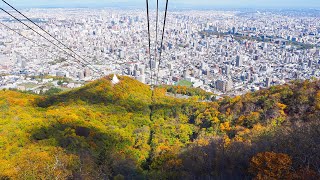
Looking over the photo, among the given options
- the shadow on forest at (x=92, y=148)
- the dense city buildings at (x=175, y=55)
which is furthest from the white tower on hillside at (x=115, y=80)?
the shadow on forest at (x=92, y=148)

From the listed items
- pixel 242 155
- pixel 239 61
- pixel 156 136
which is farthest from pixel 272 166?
pixel 239 61

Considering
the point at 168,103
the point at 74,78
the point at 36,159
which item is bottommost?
the point at 74,78

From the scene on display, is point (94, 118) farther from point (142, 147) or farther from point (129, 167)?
point (129, 167)

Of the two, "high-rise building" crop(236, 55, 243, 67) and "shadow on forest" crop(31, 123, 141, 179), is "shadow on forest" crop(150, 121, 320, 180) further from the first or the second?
"high-rise building" crop(236, 55, 243, 67)

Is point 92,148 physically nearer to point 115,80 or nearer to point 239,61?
point 115,80

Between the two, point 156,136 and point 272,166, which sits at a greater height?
point 272,166

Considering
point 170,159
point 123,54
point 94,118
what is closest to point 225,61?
point 123,54
